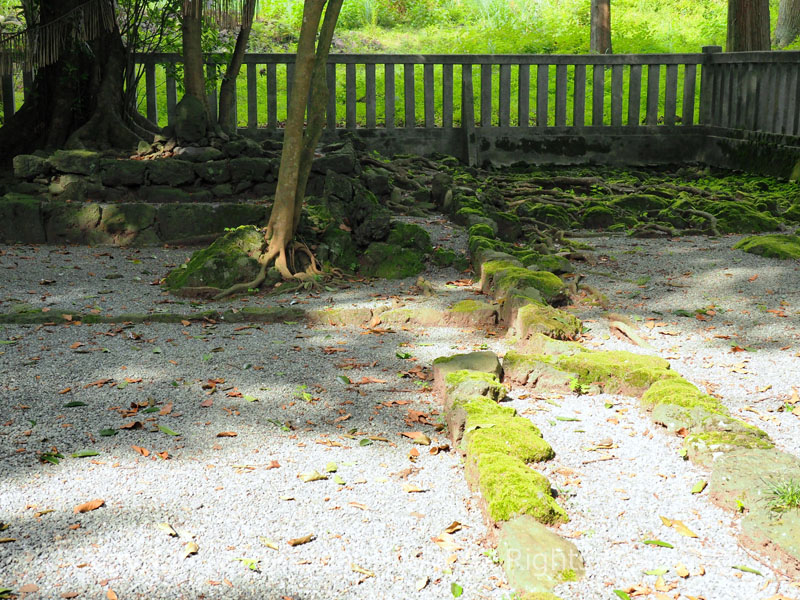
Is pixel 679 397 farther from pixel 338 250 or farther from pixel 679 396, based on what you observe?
pixel 338 250

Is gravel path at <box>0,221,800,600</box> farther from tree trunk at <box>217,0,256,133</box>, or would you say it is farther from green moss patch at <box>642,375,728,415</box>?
tree trunk at <box>217,0,256,133</box>

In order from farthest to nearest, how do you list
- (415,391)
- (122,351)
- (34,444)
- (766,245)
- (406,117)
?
(406,117) < (766,245) < (122,351) < (415,391) < (34,444)

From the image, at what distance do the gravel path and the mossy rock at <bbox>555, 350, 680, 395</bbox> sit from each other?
11 cm

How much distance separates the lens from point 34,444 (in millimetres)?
3428

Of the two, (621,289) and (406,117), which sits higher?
(406,117)

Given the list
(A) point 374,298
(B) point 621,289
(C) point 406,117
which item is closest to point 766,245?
(B) point 621,289

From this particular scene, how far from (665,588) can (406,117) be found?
10.1 meters

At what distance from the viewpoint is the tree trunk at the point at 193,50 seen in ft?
27.6

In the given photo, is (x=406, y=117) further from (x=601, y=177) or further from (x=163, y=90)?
(x=163, y=90)

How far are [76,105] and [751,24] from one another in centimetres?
954

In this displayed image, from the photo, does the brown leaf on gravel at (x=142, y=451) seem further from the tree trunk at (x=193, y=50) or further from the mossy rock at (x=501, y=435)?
the tree trunk at (x=193, y=50)

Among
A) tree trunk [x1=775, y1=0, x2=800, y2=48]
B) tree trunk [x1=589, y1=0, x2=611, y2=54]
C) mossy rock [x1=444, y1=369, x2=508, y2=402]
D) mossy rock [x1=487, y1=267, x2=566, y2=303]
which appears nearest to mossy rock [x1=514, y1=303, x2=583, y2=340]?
mossy rock [x1=487, y1=267, x2=566, y2=303]

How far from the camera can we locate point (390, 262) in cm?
668

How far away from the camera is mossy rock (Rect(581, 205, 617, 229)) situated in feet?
27.8
